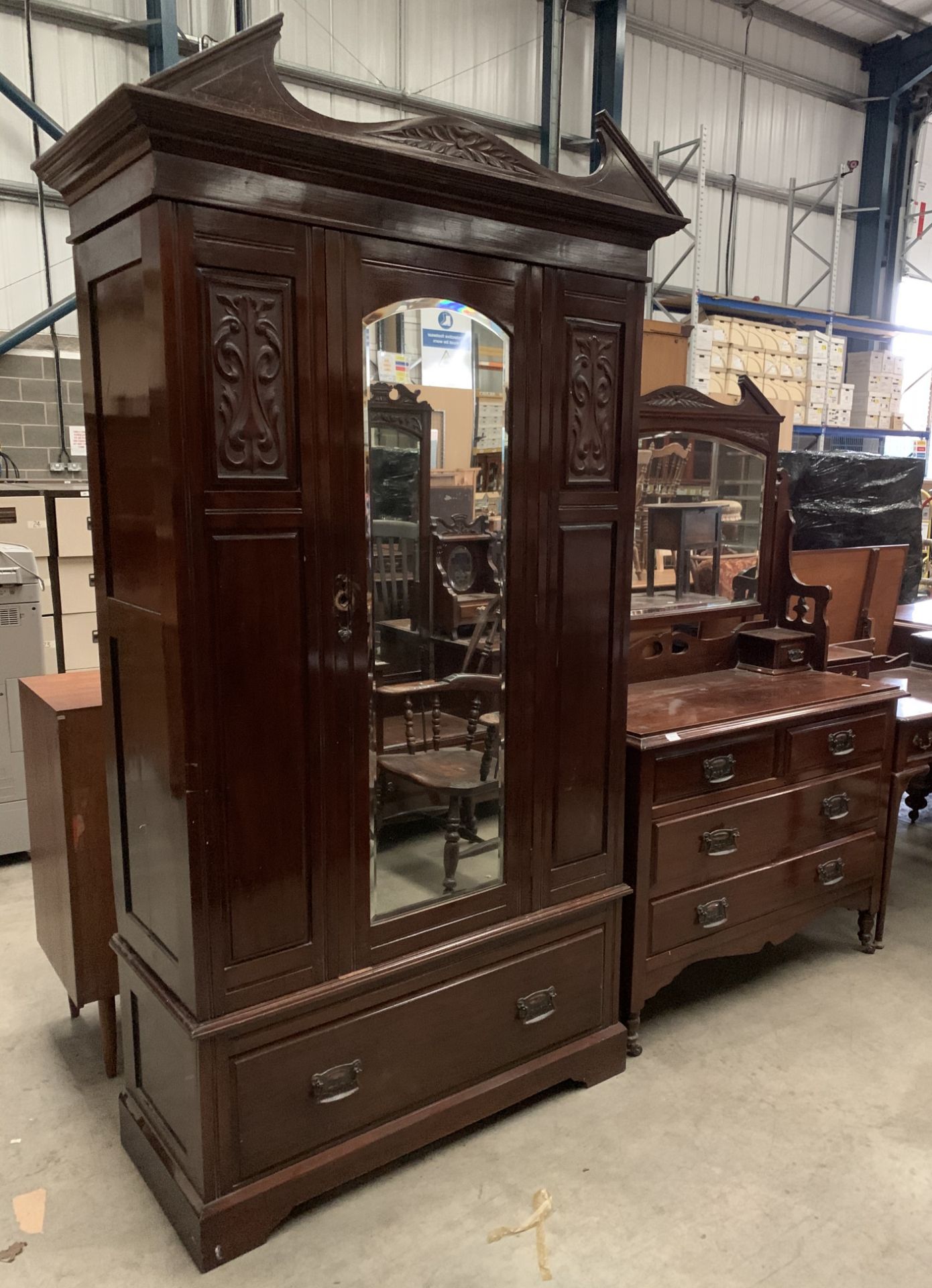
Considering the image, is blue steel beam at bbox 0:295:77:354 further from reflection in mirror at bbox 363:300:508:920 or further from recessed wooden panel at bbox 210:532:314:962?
recessed wooden panel at bbox 210:532:314:962

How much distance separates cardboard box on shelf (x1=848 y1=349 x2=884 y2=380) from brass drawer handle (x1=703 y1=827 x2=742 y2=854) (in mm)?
6330

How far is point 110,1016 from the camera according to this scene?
2.26 m

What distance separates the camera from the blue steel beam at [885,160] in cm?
741

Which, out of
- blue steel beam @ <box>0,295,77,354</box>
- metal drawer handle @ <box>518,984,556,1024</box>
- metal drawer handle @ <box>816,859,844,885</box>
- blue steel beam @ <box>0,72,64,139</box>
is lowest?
metal drawer handle @ <box>518,984,556,1024</box>

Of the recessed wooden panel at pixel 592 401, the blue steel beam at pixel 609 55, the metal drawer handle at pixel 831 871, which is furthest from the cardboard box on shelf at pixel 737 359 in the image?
the recessed wooden panel at pixel 592 401

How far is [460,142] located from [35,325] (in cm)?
343

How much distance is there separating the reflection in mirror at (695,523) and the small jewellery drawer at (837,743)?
19.7 inches

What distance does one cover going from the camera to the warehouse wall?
448 cm

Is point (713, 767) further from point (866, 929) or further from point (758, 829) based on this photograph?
point (866, 929)

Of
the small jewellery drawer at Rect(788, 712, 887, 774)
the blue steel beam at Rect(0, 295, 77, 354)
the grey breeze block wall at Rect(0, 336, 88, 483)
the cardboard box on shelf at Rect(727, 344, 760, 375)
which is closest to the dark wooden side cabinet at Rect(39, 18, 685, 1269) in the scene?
the small jewellery drawer at Rect(788, 712, 887, 774)

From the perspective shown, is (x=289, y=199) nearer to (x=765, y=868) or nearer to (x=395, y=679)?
(x=395, y=679)

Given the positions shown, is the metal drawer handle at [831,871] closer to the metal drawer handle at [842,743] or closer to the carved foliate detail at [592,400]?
the metal drawer handle at [842,743]

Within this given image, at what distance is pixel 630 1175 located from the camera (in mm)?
1985

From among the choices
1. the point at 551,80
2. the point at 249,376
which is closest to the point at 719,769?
the point at 249,376
